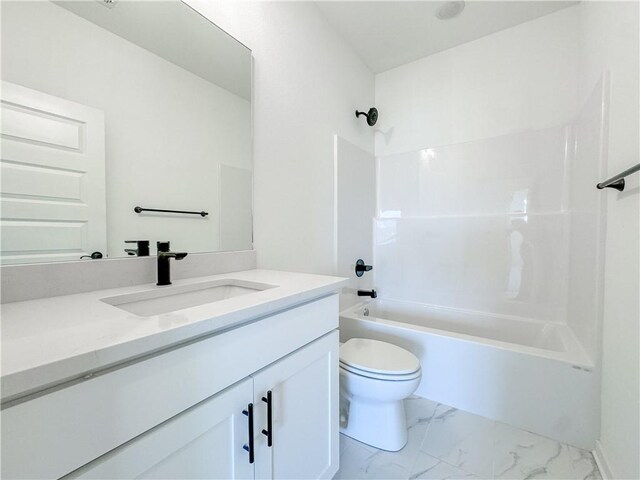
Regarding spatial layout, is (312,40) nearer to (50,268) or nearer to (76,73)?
(76,73)

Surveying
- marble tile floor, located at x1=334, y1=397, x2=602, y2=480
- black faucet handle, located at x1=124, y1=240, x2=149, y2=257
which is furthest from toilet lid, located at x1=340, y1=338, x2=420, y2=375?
black faucet handle, located at x1=124, y1=240, x2=149, y2=257

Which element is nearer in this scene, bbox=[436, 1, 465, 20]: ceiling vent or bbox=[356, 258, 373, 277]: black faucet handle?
bbox=[436, 1, 465, 20]: ceiling vent

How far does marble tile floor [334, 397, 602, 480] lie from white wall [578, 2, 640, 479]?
18 centimetres

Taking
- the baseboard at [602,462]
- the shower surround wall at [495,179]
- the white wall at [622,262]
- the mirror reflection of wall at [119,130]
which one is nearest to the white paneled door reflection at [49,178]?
the mirror reflection of wall at [119,130]

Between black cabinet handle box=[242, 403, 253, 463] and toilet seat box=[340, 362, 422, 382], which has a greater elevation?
black cabinet handle box=[242, 403, 253, 463]

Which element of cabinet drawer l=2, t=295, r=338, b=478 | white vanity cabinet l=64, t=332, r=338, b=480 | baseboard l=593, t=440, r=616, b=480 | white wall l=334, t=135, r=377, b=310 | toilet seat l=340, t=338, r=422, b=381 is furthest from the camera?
white wall l=334, t=135, r=377, b=310

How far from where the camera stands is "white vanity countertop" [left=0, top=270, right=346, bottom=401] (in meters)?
0.36

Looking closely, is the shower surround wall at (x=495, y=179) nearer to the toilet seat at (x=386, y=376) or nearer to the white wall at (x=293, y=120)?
the toilet seat at (x=386, y=376)

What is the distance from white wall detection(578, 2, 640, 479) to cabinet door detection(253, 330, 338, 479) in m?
1.02

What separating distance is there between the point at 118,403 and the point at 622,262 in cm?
164

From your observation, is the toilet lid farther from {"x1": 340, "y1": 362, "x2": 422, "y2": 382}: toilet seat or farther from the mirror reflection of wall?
the mirror reflection of wall

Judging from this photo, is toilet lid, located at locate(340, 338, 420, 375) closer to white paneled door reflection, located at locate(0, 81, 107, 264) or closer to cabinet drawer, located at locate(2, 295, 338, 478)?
cabinet drawer, located at locate(2, 295, 338, 478)

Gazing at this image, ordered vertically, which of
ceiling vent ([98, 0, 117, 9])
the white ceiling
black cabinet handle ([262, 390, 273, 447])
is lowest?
black cabinet handle ([262, 390, 273, 447])

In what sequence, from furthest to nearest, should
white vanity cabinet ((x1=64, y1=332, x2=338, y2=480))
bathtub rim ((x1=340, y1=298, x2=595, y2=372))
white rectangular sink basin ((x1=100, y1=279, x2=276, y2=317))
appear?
1. bathtub rim ((x1=340, y1=298, x2=595, y2=372))
2. white rectangular sink basin ((x1=100, y1=279, x2=276, y2=317))
3. white vanity cabinet ((x1=64, y1=332, x2=338, y2=480))
